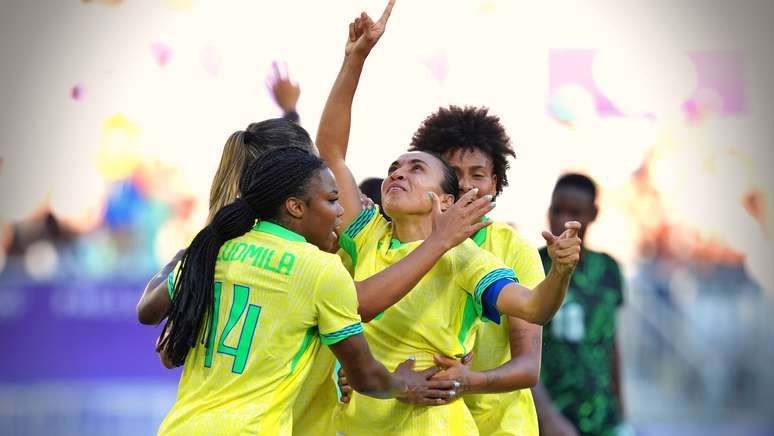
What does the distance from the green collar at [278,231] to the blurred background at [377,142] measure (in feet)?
10.6

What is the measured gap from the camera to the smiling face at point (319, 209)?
2607 mm

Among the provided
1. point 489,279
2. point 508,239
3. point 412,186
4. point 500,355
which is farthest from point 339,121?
point 500,355

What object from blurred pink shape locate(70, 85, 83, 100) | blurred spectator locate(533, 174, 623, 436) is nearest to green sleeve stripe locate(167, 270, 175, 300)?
blurred spectator locate(533, 174, 623, 436)

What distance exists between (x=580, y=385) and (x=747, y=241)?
2.13 meters

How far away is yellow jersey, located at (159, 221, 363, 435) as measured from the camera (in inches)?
96.0

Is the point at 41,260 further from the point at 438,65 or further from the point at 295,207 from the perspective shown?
the point at 295,207

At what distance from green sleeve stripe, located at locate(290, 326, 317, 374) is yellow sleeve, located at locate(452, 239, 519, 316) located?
460 mm

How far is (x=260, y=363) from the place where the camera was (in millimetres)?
2445

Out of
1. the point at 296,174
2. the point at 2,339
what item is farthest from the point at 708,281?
the point at 296,174

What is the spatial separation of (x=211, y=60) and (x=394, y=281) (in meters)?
3.70

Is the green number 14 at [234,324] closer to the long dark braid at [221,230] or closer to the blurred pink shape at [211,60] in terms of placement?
the long dark braid at [221,230]

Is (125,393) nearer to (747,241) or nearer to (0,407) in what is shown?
(0,407)

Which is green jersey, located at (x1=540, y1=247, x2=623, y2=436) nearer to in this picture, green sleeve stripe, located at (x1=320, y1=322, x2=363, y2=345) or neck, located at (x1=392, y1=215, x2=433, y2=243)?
Result: neck, located at (x1=392, y1=215, x2=433, y2=243)

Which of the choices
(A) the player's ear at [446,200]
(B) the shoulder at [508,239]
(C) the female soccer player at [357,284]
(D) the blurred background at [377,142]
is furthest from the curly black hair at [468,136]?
(D) the blurred background at [377,142]
